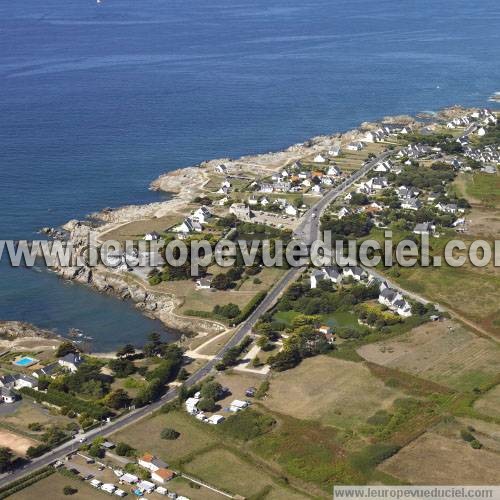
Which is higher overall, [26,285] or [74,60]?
[74,60]


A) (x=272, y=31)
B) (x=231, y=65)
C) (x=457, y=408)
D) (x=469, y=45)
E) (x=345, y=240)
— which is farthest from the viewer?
(x=272, y=31)

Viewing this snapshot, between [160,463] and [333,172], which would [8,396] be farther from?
[333,172]

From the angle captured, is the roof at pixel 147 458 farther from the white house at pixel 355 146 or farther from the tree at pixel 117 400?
the white house at pixel 355 146

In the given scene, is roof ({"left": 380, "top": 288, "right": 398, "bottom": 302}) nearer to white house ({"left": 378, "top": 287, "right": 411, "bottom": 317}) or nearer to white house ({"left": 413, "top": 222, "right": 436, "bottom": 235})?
white house ({"left": 378, "top": 287, "right": 411, "bottom": 317})

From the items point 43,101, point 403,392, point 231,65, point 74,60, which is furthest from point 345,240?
point 74,60

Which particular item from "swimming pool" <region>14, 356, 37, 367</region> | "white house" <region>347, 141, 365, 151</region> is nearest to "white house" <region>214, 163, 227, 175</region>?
"white house" <region>347, 141, 365, 151</region>

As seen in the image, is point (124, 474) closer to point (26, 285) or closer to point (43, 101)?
point (26, 285)
